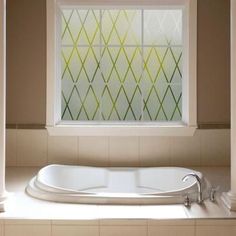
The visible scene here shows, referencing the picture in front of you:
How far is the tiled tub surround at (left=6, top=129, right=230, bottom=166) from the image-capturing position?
450 cm

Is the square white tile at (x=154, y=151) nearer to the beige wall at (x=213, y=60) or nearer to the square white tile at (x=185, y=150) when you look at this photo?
the square white tile at (x=185, y=150)

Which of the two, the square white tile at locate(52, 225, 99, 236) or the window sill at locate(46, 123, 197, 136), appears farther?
the window sill at locate(46, 123, 197, 136)

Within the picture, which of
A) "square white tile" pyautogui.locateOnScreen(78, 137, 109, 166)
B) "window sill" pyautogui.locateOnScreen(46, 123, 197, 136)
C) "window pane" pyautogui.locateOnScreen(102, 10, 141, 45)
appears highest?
"window pane" pyautogui.locateOnScreen(102, 10, 141, 45)

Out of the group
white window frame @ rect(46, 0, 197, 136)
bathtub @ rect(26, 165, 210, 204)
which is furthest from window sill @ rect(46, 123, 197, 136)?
bathtub @ rect(26, 165, 210, 204)

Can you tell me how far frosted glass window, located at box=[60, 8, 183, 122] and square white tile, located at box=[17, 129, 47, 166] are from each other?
0.46 metres

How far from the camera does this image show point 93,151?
451 centimetres

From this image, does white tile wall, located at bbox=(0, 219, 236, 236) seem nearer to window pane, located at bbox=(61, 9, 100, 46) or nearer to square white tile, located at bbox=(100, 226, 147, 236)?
square white tile, located at bbox=(100, 226, 147, 236)

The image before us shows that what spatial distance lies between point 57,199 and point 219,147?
6.75 feet

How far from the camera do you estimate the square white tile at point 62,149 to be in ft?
14.8

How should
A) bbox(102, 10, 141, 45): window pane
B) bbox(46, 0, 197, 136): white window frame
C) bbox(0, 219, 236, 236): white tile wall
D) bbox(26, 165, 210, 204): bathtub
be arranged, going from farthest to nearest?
bbox(102, 10, 141, 45): window pane < bbox(46, 0, 197, 136): white window frame < bbox(26, 165, 210, 204): bathtub < bbox(0, 219, 236, 236): white tile wall

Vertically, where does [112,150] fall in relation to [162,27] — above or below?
below

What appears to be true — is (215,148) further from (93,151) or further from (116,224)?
(116,224)

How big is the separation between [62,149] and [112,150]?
49 centimetres

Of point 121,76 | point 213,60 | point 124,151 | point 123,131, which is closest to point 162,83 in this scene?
point 121,76
